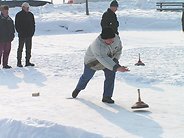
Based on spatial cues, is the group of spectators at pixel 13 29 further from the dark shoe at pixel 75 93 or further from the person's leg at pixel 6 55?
the dark shoe at pixel 75 93

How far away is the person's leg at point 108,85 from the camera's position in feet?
28.0

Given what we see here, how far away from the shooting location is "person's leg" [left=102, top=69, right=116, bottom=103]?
852 cm

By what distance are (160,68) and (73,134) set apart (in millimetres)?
6494

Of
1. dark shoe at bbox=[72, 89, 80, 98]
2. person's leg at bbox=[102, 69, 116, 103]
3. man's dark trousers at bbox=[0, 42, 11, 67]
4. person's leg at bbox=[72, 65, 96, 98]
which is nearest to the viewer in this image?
person's leg at bbox=[102, 69, 116, 103]

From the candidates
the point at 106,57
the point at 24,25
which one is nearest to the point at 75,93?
the point at 106,57

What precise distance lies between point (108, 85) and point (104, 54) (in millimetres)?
791

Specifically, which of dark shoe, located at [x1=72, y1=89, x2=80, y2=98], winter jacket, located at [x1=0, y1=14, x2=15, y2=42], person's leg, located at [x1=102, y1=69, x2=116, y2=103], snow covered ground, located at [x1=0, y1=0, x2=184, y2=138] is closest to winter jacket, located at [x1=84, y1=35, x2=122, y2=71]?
person's leg, located at [x1=102, y1=69, x2=116, y2=103]

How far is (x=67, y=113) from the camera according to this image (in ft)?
26.1

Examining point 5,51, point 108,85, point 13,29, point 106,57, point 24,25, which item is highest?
point 106,57

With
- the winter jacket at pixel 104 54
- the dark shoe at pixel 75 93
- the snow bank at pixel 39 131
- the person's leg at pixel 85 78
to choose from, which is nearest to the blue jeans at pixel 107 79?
the person's leg at pixel 85 78

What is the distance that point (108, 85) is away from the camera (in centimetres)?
863

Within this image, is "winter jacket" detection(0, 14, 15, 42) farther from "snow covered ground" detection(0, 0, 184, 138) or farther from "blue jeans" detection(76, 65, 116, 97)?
"blue jeans" detection(76, 65, 116, 97)

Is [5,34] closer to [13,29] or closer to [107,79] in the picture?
[13,29]

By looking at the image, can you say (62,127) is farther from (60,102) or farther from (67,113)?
(60,102)
